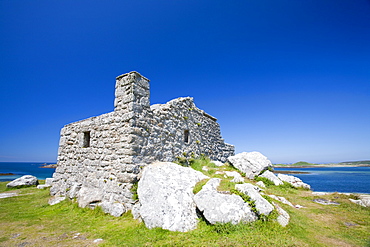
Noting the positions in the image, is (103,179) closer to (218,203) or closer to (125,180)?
(125,180)

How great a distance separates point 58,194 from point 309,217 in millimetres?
12332

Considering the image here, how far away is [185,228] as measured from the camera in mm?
5059

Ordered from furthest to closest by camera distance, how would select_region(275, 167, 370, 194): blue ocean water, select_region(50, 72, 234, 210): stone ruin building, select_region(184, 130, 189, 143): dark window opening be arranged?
1. select_region(275, 167, 370, 194): blue ocean water
2. select_region(184, 130, 189, 143): dark window opening
3. select_region(50, 72, 234, 210): stone ruin building

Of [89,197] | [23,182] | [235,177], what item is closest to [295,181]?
[235,177]

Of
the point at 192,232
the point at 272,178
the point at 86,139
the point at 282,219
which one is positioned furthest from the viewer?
the point at 272,178

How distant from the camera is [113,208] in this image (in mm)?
6984

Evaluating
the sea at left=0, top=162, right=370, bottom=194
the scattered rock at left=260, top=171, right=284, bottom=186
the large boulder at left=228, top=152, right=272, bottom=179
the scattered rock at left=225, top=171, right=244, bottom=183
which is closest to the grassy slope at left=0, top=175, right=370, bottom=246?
the scattered rock at left=225, top=171, right=244, bottom=183

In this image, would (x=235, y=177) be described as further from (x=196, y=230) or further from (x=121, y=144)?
(x=121, y=144)

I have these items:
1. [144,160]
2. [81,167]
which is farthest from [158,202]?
[81,167]

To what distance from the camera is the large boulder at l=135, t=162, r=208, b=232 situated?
17.4ft

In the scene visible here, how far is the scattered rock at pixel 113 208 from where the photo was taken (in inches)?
269

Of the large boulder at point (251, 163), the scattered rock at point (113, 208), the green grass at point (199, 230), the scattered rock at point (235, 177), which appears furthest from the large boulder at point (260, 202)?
the large boulder at point (251, 163)

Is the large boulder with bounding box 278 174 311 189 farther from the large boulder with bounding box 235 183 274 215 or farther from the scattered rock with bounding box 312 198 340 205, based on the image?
the large boulder with bounding box 235 183 274 215

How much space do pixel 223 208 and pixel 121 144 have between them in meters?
4.93
